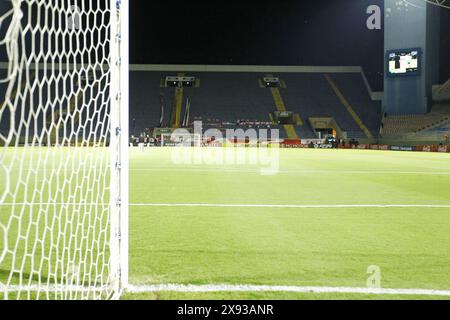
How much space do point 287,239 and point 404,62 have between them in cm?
3337

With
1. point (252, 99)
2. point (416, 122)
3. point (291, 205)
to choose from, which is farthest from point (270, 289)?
point (252, 99)

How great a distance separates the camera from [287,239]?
349 cm

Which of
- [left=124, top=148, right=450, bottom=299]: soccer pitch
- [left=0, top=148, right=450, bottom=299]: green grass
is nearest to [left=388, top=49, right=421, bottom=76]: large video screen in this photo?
[left=124, top=148, right=450, bottom=299]: soccer pitch

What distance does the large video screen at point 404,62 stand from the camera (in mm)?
31703

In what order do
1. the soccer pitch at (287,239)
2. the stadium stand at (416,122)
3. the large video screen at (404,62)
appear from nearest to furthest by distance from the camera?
the soccer pitch at (287,239) → the stadium stand at (416,122) → the large video screen at (404,62)

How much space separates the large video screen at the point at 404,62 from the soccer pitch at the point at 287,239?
95.4ft

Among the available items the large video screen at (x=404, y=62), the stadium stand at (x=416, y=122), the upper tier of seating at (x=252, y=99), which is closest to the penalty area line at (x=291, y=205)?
the stadium stand at (x=416, y=122)

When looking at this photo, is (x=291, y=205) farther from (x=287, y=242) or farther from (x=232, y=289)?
(x=232, y=289)

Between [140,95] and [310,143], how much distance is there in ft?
59.1

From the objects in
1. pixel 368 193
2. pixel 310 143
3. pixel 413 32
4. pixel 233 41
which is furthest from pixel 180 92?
pixel 368 193

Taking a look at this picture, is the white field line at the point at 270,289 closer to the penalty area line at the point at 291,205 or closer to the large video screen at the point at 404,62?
the penalty area line at the point at 291,205

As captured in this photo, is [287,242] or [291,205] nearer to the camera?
[287,242]

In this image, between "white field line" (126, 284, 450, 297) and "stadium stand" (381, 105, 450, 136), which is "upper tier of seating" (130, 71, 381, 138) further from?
"white field line" (126, 284, 450, 297)
